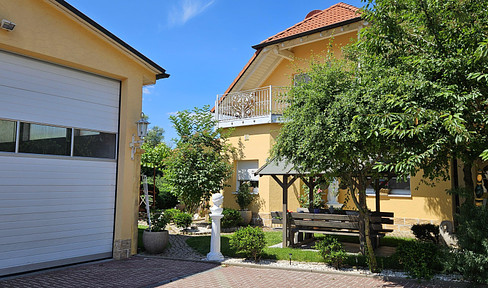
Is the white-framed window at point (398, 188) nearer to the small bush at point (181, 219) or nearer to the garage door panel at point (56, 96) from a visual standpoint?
the small bush at point (181, 219)

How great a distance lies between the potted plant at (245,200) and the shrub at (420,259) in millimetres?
7747

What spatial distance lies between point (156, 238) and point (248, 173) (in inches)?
253

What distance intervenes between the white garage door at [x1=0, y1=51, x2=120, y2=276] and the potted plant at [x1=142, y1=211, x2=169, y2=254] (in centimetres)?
95

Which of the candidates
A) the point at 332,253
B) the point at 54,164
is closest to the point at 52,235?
the point at 54,164

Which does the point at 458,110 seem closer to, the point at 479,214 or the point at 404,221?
the point at 479,214

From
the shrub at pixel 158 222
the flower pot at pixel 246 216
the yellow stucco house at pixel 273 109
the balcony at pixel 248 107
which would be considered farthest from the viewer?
the balcony at pixel 248 107

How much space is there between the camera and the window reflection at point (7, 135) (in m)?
7.18

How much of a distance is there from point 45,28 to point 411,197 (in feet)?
38.9

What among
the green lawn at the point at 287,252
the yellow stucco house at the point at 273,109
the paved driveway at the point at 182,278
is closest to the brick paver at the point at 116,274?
the paved driveway at the point at 182,278

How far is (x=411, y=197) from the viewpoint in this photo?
12227 mm

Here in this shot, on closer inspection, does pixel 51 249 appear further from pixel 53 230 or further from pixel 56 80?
pixel 56 80

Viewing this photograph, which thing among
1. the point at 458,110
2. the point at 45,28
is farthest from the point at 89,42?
the point at 458,110

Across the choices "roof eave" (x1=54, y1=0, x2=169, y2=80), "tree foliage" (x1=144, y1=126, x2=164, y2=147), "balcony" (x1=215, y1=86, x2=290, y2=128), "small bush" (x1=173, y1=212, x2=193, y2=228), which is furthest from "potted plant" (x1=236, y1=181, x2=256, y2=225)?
"tree foliage" (x1=144, y1=126, x2=164, y2=147)

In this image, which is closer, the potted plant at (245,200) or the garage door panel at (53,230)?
the garage door panel at (53,230)
